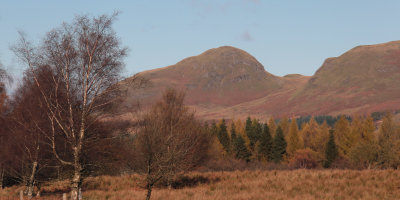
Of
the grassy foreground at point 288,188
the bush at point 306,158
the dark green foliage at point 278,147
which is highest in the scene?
the grassy foreground at point 288,188

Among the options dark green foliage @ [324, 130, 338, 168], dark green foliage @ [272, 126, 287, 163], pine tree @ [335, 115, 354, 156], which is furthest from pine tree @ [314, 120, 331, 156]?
dark green foliage @ [272, 126, 287, 163]

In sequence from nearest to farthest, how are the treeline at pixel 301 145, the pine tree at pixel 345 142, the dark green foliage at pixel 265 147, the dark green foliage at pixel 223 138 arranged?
the treeline at pixel 301 145, the pine tree at pixel 345 142, the dark green foliage at pixel 265 147, the dark green foliage at pixel 223 138

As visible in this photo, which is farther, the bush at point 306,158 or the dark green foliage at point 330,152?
the bush at point 306,158

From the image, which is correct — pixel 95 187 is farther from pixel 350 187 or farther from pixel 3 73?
pixel 350 187

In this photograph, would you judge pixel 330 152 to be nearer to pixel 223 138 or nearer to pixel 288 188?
pixel 223 138

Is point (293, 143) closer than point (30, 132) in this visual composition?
→ No

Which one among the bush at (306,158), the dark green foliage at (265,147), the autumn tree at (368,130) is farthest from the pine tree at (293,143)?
the autumn tree at (368,130)

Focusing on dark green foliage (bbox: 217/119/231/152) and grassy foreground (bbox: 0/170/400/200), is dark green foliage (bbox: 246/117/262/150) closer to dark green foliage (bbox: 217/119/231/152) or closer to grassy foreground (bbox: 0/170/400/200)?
dark green foliage (bbox: 217/119/231/152)

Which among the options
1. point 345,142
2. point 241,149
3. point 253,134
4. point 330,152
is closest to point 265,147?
point 241,149

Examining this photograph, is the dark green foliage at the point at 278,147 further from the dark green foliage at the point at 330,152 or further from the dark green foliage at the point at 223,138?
the dark green foliage at the point at 223,138

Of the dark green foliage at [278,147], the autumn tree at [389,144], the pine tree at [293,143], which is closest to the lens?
the autumn tree at [389,144]

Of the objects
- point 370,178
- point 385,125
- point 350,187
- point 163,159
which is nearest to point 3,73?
point 163,159

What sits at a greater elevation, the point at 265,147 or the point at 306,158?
the point at 265,147

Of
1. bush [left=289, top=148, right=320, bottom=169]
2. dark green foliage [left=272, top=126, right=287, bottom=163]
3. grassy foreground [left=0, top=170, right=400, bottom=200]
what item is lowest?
bush [left=289, top=148, right=320, bottom=169]
